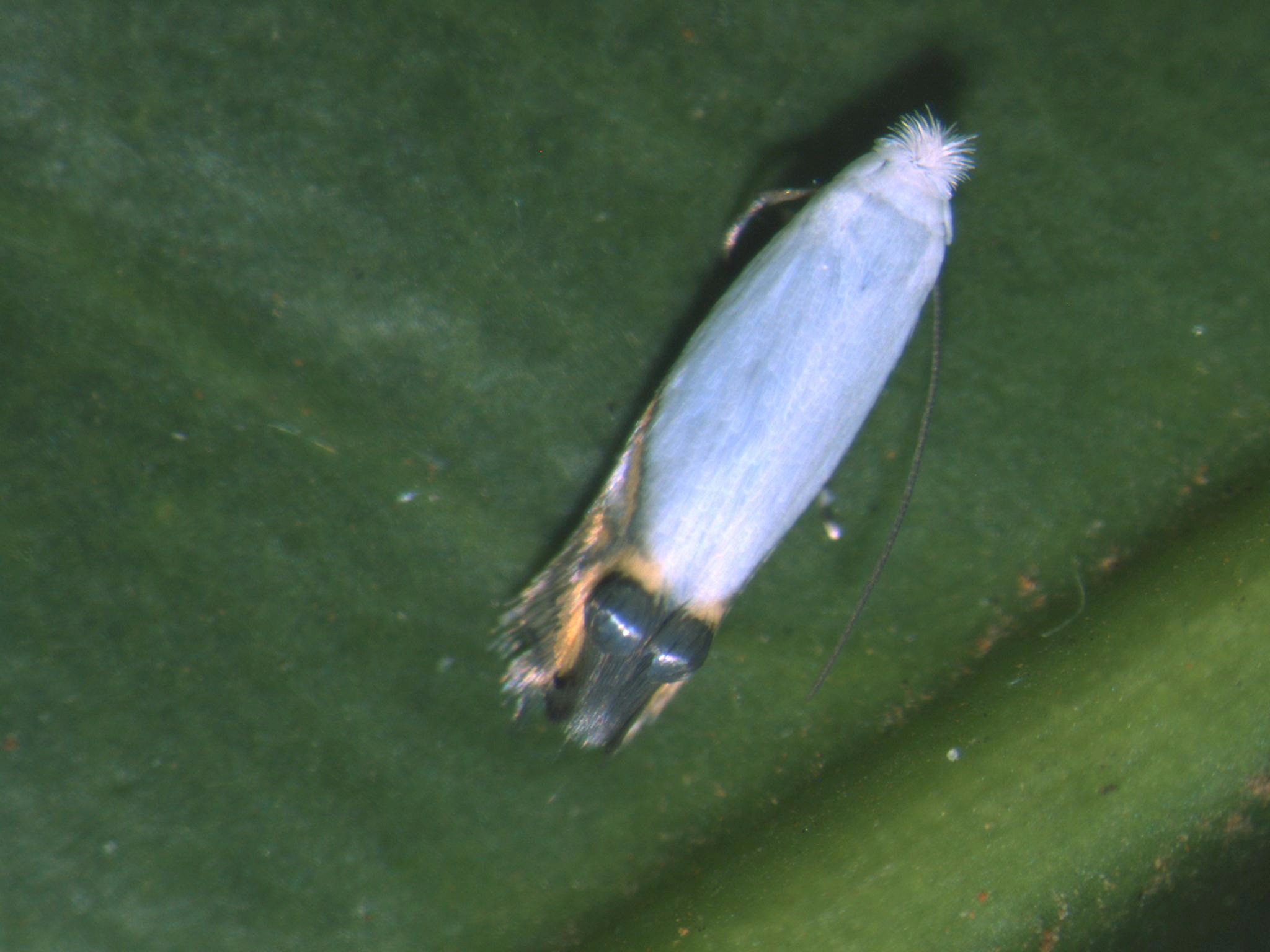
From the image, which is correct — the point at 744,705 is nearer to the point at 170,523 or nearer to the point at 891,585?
the point at 891,585

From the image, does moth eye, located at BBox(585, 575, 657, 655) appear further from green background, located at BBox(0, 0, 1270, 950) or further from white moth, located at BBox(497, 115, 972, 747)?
green background, located at BBox(0, 0, 1270, 950)

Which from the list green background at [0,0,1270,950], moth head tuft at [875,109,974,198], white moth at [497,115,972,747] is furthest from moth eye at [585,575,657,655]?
moth head tuft at [875,109,974,198]

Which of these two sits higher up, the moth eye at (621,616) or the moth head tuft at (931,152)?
the moth head tuft at (931,152)

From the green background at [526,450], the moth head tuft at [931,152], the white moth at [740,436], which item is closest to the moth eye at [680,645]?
the white moth at [740,436]

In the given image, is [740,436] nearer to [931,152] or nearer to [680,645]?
[680,645]

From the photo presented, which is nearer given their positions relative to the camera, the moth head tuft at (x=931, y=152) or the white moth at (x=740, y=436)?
the white moth at (x=740, y=436)

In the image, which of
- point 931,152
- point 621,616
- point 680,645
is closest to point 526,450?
point 621,616

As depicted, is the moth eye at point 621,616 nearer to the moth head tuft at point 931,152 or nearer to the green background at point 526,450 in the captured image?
the green background at point 526,450
